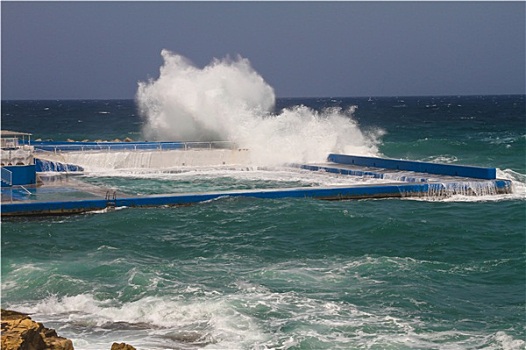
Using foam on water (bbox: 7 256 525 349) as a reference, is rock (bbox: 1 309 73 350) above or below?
above

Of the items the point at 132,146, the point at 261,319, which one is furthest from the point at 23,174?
the point at 261,319

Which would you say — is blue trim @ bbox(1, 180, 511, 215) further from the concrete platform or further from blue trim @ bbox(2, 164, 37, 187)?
blue trim @ bbox(2, 164, 37, 187)

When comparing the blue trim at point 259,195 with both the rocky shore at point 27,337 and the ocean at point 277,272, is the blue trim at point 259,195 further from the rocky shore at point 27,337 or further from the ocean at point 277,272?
the rocky shore at point 27,337

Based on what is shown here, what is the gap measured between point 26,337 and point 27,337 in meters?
0.02

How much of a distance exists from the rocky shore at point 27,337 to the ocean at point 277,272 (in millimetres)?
1421

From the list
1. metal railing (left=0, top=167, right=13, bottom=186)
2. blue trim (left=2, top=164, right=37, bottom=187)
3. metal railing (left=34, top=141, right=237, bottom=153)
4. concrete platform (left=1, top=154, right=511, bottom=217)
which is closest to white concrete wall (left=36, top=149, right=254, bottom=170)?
metal railing (left=34, top=141, right=237, bottom=153)

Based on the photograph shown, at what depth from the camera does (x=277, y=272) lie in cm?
1156

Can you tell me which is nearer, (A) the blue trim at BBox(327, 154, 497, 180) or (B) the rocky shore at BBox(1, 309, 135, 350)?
(B) the rocky shore at BBox(1, 309, 135, 350)

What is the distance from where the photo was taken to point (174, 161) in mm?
25094

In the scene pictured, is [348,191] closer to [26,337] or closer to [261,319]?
[261,319]

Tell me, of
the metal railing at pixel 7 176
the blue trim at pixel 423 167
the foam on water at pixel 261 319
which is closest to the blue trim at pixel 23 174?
the metal railing at pixel 7 176

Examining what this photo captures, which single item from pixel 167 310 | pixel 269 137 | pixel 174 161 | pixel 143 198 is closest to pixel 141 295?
pixel 167 310

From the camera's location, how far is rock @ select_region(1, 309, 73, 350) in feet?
20.9

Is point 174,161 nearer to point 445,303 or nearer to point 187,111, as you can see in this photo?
point 187,111
